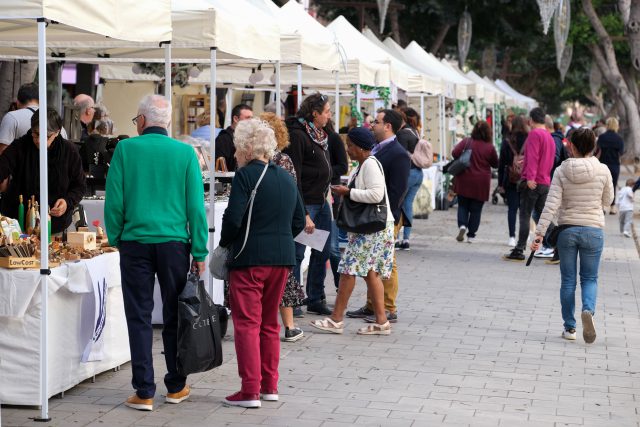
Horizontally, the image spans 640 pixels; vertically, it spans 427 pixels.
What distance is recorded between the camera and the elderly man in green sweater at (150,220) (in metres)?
6.34

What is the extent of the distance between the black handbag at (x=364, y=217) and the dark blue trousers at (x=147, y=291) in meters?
2.57

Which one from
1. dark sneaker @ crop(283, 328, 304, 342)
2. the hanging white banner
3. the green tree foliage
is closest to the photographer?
the hanging white banner

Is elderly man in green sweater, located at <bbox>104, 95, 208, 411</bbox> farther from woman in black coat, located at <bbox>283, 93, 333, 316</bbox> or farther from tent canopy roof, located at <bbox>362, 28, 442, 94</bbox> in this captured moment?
tent canopy roof, located at <bbox>362, 28, 442, 94</bbox>

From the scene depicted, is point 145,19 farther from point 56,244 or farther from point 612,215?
point 612,215

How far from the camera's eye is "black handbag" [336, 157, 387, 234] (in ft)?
29.1

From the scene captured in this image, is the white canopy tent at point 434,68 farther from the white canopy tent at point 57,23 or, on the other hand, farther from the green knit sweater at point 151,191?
the green knit sweater at point 151,191

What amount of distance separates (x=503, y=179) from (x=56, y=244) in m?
9.60

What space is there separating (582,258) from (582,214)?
353mm

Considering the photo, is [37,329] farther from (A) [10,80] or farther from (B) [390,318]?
(A) [10,80]

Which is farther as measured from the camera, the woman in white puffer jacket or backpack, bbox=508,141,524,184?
backpack, bbox=508,141,524,184

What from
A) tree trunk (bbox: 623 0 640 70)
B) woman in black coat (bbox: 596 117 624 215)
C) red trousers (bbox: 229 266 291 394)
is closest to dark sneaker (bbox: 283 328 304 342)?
red trousers (bbox: 229 266 291 394)

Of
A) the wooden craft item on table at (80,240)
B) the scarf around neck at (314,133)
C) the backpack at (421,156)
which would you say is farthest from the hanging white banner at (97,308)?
the backpack at (421,156)

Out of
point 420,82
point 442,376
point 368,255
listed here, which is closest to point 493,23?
point 420,82

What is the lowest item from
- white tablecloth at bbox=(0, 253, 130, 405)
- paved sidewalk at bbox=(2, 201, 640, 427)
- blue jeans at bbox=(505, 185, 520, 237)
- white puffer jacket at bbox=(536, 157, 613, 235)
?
paved sidewalk at bbox=(2, 201, 640, 427)
